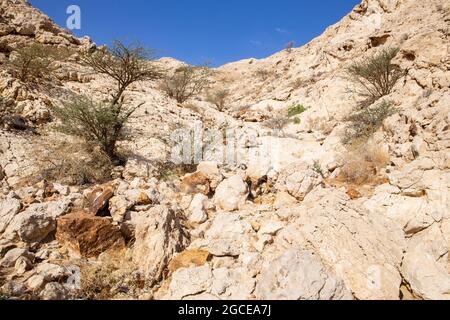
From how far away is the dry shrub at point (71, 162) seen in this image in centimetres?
522

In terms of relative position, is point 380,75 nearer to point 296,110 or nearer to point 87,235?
point 296,110

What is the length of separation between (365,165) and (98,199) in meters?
4.93

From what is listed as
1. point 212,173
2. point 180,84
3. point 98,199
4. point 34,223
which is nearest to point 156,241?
point 98,199

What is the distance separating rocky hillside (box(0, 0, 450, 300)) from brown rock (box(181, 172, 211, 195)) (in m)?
0.02

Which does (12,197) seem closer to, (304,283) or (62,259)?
(62,259)

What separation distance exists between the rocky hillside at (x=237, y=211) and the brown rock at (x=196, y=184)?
24mm

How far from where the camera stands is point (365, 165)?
5.40 m

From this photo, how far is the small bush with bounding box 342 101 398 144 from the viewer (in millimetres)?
6926

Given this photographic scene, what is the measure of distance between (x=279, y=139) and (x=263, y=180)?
3.07 meters

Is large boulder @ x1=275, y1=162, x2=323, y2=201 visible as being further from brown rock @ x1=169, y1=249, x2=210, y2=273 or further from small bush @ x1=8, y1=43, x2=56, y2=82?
small bush @ x1=8, y1=43, x2=56, y2=82

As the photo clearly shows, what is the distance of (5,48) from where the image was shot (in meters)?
10.1

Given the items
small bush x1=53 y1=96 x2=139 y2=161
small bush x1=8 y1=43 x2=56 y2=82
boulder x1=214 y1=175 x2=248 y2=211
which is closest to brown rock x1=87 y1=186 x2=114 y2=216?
boulder x1=214 y1=175 x2=248 y2=211

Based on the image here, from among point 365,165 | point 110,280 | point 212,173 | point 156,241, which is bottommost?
point 110,280
